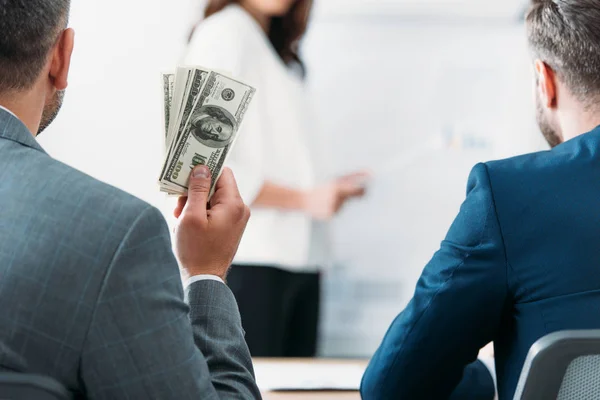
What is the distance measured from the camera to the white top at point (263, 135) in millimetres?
2295

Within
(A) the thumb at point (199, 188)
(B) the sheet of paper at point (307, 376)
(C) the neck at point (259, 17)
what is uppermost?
(C) the neck at point (259, 17)

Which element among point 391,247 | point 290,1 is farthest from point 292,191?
point 391,247

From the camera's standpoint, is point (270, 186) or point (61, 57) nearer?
point (61, 57)

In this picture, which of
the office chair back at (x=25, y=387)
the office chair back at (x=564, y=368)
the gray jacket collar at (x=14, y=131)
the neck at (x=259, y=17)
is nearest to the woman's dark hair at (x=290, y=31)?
the neck at (x=259, y=17)

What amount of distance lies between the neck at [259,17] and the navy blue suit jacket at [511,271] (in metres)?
1.44

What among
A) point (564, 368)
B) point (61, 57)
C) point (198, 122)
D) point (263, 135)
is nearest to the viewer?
point (564, 368)

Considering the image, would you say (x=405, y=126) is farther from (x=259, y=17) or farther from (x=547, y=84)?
(x=547, y=84)

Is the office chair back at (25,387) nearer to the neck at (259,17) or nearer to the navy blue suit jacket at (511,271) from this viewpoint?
the navy blue suit jacket at (511,271)

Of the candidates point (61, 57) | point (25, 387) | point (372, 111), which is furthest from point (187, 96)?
point (372, 111)

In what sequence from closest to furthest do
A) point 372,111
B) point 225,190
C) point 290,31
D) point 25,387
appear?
point 25,387 < point 225,190 < point 290,31 < point 372,111

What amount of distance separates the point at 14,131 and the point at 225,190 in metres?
0.33

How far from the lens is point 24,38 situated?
3.16 feet

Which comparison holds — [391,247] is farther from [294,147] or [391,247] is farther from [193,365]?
[193,365]

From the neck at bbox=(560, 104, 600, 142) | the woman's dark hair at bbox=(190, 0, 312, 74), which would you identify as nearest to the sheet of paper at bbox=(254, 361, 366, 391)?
the neck at bbox=(560, 104, 600, 142)
